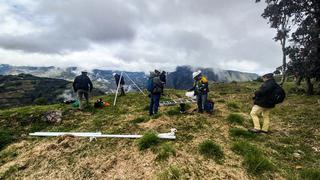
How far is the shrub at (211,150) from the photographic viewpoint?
395 inches

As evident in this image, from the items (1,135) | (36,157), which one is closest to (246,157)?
(36,157)

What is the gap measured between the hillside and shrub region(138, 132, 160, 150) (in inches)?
4.9

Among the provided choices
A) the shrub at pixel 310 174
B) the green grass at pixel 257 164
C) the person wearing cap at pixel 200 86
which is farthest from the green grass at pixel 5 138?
the shrub at pixel 310 174

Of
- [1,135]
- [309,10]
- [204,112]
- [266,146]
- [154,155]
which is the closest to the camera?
[154,155]

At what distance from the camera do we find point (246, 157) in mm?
9484

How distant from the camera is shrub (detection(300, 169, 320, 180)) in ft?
27.6

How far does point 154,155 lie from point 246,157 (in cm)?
352

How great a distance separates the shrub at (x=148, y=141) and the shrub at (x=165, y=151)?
2.32 ft

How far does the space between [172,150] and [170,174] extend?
1.63 metres

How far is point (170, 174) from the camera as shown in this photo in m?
8.77

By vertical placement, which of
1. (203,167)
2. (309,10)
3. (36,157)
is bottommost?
(36,157)

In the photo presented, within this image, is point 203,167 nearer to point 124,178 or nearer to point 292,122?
point 124,178

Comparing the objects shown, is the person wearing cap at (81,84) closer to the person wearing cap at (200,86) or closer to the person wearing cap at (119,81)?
the person wearing cap at (119,81)

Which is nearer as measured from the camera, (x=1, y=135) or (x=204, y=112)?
(x=1, y=135)
